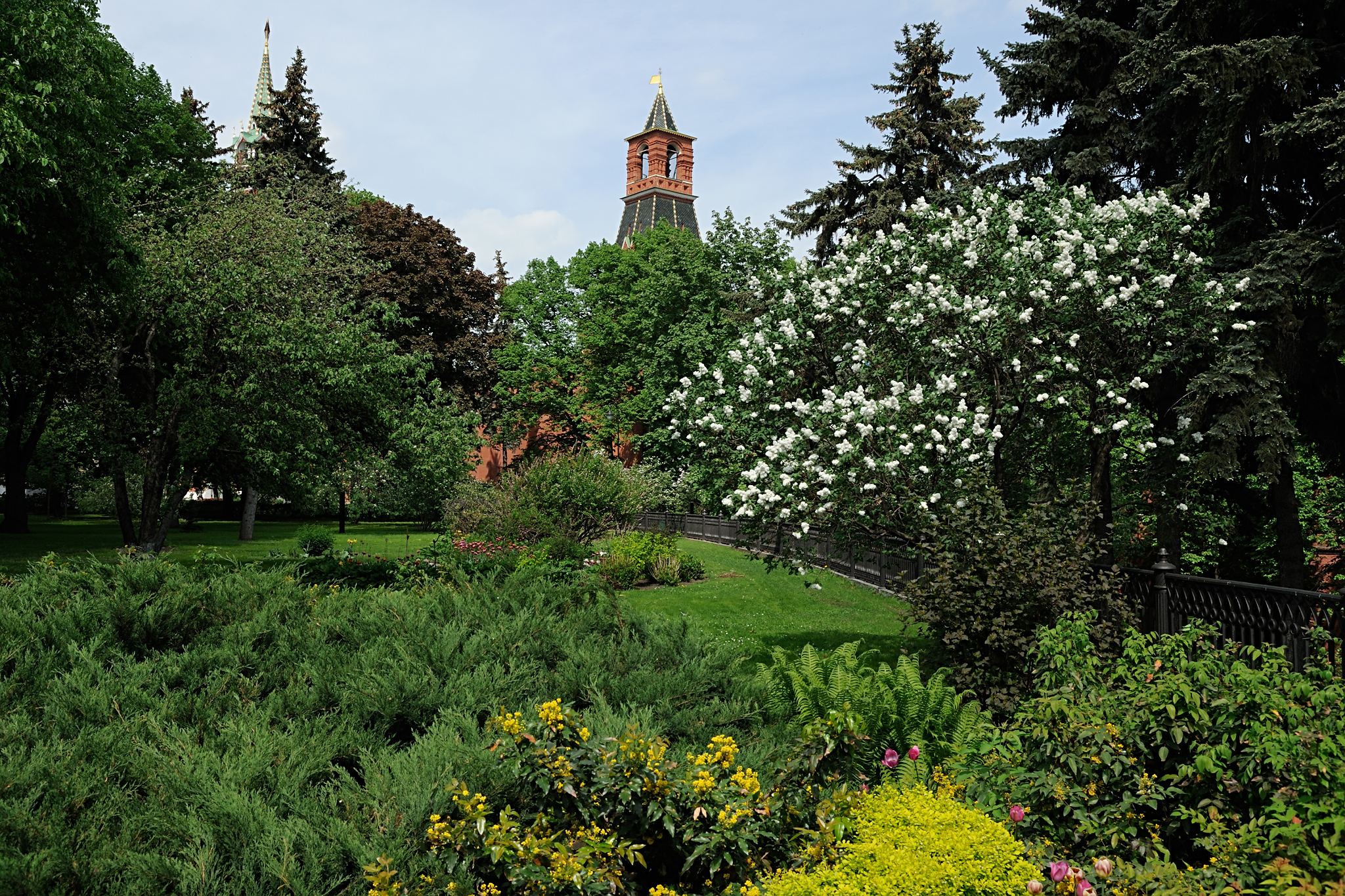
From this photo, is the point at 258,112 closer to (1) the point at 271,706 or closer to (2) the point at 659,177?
(2) the point at 659,177

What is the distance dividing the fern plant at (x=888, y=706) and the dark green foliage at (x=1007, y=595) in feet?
2.87

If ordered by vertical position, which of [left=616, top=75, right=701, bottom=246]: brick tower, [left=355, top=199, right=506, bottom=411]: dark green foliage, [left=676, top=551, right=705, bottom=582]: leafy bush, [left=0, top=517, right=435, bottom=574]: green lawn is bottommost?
[left=0, top=517, right=435, bottom=574]: green lawn

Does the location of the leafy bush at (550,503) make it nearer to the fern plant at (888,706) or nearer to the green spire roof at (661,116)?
the fern plant at (888,706)

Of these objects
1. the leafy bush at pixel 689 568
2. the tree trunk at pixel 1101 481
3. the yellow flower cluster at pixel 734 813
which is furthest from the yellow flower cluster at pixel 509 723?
the leafy bush at pixel 689 568

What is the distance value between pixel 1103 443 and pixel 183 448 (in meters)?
16.1

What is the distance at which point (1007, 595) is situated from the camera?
7.56 metres

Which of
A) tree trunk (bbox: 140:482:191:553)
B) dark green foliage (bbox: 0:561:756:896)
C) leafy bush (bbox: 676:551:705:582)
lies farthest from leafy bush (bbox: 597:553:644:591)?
dark green foliage (bbox: 0:561:756:896)

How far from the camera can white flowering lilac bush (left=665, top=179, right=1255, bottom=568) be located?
401 inches

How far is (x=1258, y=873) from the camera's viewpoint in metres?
3.54

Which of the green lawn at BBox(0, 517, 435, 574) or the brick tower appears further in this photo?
the brick tower

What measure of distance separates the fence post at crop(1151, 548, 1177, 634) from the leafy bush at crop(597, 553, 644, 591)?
39.3 ft

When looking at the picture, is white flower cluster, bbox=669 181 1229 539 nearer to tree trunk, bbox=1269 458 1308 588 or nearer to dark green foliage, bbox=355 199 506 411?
tree trunk, bbox=1269 458 1308 588

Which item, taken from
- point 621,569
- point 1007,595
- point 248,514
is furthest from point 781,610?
point 248,514

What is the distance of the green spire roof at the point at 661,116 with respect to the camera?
204ft
